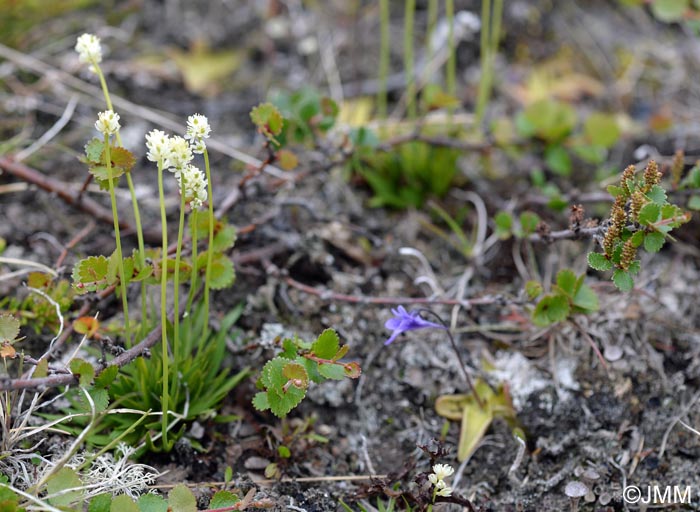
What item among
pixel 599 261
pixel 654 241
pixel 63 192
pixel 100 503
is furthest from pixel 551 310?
pixel 63 192

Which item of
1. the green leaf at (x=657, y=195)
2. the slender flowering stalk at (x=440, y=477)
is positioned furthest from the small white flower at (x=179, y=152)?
the green leaf at (x=657, y=195)

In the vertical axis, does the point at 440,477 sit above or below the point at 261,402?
below

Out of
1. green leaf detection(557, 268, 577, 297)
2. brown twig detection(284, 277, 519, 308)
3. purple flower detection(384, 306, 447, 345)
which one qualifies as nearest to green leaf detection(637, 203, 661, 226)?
green leaf detection(557, 268, 577, 297)

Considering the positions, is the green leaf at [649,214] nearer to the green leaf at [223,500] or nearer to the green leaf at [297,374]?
the green leaf at [297,374]

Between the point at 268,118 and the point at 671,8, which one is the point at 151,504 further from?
the point at 671,8

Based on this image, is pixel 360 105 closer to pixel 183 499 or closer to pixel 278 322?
pixel 278 322

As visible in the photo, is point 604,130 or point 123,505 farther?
point 604,130

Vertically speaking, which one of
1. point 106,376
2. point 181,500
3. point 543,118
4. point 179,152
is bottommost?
point 181,500
